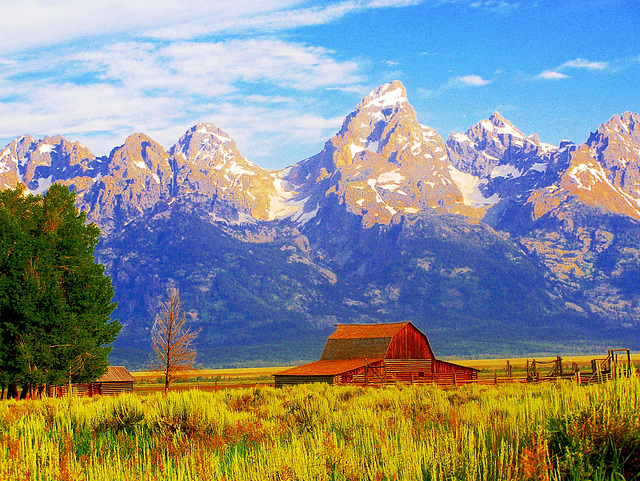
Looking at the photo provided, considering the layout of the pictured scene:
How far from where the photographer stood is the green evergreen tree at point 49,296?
3416 cm

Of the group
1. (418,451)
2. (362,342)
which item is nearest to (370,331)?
(362,342)

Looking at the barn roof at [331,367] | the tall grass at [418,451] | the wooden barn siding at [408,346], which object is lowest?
the barn roof at [331,367]

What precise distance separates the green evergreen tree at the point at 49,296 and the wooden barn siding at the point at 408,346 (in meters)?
29.6

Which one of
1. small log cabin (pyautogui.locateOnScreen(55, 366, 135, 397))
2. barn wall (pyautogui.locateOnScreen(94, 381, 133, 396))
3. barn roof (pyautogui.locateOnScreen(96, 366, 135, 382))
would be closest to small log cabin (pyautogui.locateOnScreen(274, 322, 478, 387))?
barn wall (pyautogui.locateOnScreen(94, 381, 133, 396))

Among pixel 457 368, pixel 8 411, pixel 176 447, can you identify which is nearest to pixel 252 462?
pixel 176 447

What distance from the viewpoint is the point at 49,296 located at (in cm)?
3512

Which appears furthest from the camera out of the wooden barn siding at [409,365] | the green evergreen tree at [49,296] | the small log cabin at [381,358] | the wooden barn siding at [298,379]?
the wooden barn siding at [409,365]

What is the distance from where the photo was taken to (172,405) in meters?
15.4

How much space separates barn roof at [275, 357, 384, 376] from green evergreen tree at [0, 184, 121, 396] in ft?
63.6

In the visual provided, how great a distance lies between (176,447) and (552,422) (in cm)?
656

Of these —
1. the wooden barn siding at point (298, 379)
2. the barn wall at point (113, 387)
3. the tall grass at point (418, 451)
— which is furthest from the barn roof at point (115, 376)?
the tall grass at point (418, 451)

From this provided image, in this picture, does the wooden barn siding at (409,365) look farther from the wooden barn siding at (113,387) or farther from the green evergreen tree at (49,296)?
the green evergreen tree at (49,296)

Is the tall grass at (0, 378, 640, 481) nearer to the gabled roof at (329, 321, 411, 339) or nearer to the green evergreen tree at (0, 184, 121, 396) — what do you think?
the green evergreen tree at (0, 184, 121, 396)

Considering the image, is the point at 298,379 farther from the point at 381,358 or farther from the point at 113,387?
the point at 113,387
